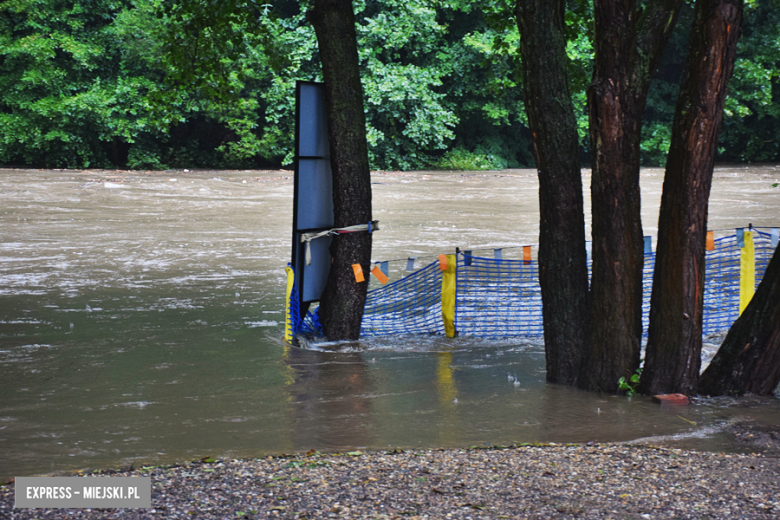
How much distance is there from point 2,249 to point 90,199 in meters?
7.44

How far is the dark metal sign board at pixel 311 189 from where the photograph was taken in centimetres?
799

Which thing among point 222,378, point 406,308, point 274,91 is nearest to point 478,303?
point 406,308

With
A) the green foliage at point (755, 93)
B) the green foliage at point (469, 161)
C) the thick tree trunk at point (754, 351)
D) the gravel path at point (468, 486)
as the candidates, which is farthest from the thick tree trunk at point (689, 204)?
the green foliage at point (469, 161)

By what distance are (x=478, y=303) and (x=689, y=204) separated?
486 centimetres

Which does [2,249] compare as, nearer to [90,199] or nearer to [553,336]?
[90,199]

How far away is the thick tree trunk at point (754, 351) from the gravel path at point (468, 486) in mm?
1505

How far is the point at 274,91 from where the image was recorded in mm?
31469

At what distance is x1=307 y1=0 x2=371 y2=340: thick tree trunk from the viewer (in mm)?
7758

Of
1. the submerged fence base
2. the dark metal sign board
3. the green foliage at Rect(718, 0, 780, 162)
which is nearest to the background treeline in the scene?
the green foliage at Rect(718, 0, 780, 162)

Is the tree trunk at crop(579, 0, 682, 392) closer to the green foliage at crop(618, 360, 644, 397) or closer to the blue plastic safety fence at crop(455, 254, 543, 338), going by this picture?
the green foliage at crop(618, 360, 644, 397)

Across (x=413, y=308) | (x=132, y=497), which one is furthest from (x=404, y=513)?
(x=413, y=308)

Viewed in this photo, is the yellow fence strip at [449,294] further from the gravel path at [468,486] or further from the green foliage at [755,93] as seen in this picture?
the green foliage at [755,93]

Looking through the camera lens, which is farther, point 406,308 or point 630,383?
point 406,308

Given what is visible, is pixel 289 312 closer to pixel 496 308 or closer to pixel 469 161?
pixel 496 308
